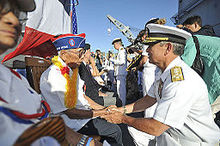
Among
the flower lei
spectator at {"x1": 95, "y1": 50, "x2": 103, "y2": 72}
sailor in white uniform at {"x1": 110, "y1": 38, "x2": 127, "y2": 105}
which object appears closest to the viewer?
the flower lei

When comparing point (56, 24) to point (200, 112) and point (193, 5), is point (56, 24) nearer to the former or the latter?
point (200, 112)

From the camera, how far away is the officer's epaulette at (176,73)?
1.20 m

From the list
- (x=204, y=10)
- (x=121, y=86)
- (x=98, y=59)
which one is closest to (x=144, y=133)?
(x=121, y=86)

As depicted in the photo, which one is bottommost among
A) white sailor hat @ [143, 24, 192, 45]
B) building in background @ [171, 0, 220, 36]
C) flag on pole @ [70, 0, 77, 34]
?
white sailor hat @ [143, 24, 192, 45]

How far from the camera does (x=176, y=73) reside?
124cm

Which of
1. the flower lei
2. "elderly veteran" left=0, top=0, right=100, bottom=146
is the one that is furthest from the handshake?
"elderly veteran" left=0, top=0, right=100, bottom=146

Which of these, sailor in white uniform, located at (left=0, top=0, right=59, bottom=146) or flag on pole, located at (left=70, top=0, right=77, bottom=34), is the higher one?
flag on pole, located at (left=70, top=0, right=77, bottom=34)

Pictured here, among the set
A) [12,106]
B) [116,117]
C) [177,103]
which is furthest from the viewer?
[116,117]

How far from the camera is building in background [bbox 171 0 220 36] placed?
31.7 ft

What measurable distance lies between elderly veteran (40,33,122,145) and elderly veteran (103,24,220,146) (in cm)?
48

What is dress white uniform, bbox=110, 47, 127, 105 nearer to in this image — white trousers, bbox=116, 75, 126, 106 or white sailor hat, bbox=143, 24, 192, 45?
white trousers, bbox=116, 75, 126, 106

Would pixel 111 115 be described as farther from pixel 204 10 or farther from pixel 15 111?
pixel 204 10

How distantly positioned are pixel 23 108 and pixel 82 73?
2042 mm

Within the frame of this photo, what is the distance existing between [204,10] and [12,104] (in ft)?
48.8
